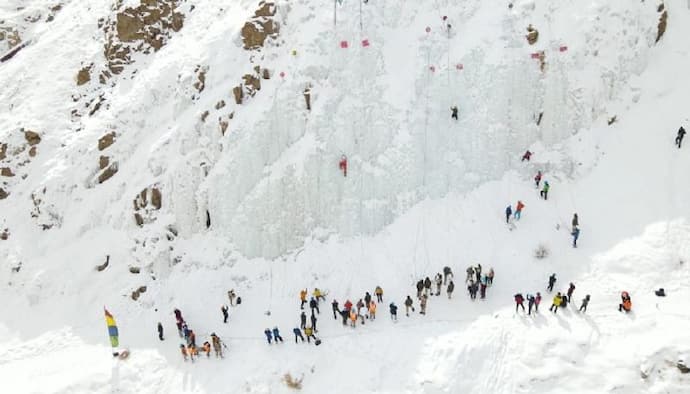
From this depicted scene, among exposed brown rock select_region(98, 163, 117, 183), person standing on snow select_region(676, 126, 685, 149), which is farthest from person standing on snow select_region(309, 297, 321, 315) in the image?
person standing on snow select_region(676, 126, 685, 149)

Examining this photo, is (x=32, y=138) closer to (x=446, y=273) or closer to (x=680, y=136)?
(x=446, y=273)

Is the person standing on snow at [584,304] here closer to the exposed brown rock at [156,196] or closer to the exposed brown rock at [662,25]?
the exposed brown rock at [662,25]

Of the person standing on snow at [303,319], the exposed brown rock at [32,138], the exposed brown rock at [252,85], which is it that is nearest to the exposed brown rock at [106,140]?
the exposed brown rock at [32,138]

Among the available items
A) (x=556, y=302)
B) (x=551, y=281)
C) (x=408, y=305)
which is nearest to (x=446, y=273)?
(x=408, y=305)

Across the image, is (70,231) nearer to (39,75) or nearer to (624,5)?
(39,75)

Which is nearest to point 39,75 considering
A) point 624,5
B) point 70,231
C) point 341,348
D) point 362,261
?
point 70,231
